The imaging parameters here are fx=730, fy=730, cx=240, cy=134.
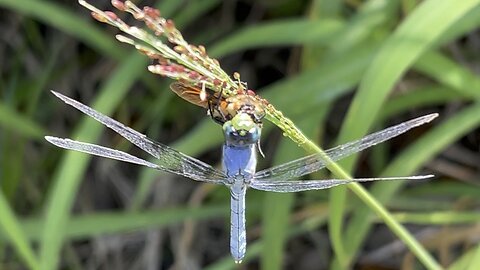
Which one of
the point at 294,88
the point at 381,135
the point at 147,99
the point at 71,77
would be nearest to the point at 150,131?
the point at 147,99

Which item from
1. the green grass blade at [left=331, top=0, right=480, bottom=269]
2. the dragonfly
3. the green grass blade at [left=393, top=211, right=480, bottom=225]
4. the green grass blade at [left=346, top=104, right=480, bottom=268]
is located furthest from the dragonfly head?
the green grass blade at [left=393, top=211, right=480, bottom=225]

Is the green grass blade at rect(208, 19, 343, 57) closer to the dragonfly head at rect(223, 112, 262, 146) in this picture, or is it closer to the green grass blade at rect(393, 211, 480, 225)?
the green grass blade at rect(393, 211, 480, 225)

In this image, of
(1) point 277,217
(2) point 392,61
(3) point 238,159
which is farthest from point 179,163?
(1) point 277,217

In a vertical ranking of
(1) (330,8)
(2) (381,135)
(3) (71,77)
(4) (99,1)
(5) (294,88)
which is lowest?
(2) (381,135)

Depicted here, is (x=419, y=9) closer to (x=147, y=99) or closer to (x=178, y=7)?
(x=178, y=7)

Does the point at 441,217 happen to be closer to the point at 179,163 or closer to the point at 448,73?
the point at 448,73

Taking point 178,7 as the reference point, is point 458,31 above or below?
below
